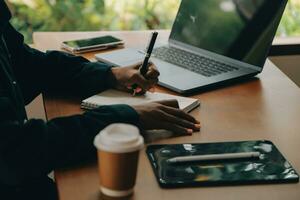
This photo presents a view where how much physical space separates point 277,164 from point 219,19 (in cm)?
72

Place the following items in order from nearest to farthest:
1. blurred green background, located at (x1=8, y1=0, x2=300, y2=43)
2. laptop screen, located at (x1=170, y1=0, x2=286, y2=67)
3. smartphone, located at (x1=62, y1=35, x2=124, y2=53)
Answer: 1. laptop screen, located at (x1=170, y1=0, x2=286, y2=67)
2. smartphone, located at (x1=62, y1=35, x2=124, y2=53)
3. blurred green background, located at (x1=8, y1=0, x2=300, y2=43)

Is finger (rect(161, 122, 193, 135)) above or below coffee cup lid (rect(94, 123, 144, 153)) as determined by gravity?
below

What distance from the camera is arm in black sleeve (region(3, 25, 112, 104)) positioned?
1.44 m

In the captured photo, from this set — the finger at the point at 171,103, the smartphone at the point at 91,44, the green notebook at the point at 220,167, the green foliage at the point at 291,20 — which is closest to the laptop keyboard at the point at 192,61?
the smartphone at the point at 91,44

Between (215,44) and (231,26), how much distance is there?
7 cm

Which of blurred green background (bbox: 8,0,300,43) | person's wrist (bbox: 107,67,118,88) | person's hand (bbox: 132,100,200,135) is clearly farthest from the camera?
blurred green background (bbox: 8,0,300,43)

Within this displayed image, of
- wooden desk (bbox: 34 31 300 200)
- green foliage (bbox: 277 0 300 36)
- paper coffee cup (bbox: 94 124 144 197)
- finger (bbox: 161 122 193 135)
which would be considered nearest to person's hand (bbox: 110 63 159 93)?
wooden desk (bbox: 34 31 300 200)

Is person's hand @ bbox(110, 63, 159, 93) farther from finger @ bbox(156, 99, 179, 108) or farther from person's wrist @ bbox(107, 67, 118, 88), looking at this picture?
finger @ bbox(156, 99, 179, 108)

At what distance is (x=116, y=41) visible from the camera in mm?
Result: 1798

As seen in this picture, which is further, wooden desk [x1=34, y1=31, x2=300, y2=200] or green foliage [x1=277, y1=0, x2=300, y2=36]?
green foliage [x1=277, y1=0, x2=300, y2=36]

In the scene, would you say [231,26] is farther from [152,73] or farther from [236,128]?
[236,128]

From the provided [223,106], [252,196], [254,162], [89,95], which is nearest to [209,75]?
[223,106]

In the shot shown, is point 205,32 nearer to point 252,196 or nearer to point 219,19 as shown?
point 219,19

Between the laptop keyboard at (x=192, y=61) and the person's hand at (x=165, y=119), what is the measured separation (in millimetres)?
324
